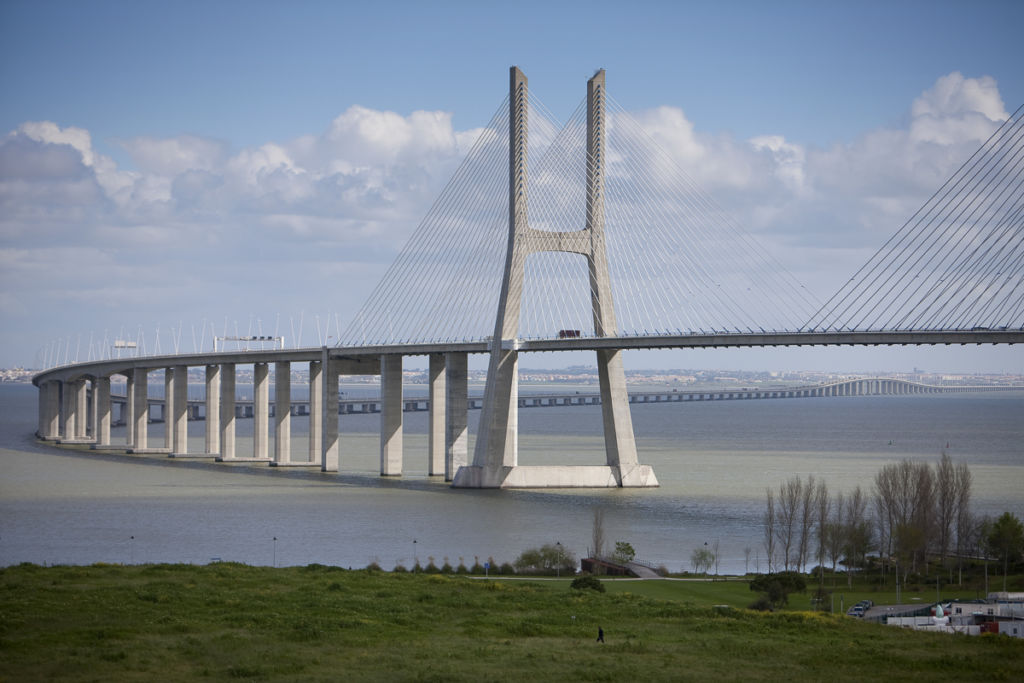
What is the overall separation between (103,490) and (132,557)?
22442 mm

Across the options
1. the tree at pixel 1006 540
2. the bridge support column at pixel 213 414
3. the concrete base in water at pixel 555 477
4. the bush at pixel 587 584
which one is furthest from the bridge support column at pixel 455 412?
the tree at pixel 1006 540

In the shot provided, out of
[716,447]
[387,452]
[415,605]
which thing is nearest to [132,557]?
[415,605]

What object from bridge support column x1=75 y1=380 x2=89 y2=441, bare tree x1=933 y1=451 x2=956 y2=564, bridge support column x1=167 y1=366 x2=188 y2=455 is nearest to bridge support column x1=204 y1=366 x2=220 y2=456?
bridge support column x1=167 y1=366 x2=188 y2=455

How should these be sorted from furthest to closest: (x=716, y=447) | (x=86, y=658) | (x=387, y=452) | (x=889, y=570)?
(x=716, y=447)
(x=387, y=452)
(x=889, y=570)
(x=86, y=658)

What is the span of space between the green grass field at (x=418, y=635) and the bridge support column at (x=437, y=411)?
3325 cm

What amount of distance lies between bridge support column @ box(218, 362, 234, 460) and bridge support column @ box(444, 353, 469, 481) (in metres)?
22.8

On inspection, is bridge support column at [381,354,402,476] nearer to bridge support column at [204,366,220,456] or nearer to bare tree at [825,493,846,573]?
bridge support column at [204,366,220,456]

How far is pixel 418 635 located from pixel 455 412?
1472 inches

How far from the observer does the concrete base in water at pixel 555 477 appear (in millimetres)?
60719

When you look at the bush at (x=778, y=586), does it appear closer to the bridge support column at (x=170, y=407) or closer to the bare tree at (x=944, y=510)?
the bare tree at (x=944, y=510)

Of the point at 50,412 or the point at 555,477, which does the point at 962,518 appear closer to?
the point at 555,477

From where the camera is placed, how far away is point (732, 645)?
26.8 m

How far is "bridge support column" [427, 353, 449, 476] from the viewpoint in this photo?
67812 millimetres

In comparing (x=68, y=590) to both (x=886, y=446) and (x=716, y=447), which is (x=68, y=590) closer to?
(x=716, y=447)
